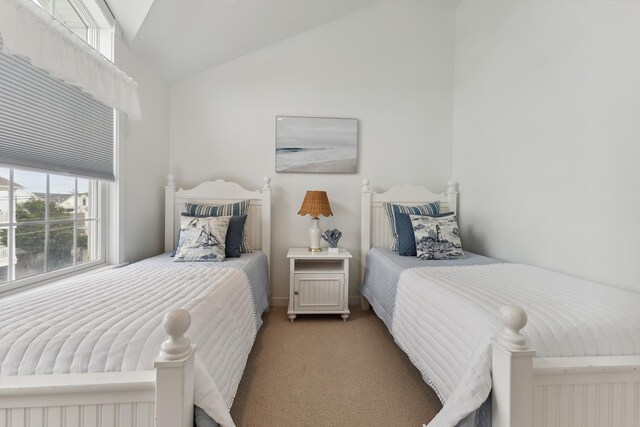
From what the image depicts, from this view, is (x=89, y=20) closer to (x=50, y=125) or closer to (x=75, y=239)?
(x=50, y=125)

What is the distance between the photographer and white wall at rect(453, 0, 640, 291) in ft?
4.27

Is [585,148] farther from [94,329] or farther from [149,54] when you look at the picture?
[149,54]

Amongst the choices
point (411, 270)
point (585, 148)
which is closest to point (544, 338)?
point (411, 270)

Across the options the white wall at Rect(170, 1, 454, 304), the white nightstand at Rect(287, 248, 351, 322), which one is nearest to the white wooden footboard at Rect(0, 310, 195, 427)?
the white nightstand at Rect(287, 248, 351, 322)

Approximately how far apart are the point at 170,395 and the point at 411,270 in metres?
1.35

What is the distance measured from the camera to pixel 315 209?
2324 mm

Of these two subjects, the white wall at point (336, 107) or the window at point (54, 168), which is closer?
the window at point (54, 168)

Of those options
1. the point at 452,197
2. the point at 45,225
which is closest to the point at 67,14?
the point at 45,225

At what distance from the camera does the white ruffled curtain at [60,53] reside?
1090 millimetres

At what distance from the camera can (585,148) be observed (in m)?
1.47

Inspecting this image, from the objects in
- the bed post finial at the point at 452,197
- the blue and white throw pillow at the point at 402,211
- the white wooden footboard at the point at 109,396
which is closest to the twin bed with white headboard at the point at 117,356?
the white wooden footboard at the point at 109,396

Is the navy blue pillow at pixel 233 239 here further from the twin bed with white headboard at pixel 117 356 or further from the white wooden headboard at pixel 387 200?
the white wooden headboard at pixel 387 200

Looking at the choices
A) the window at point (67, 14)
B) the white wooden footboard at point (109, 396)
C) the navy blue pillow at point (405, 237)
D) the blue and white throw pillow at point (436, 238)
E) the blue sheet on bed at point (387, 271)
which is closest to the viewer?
the white wooden footboard at point (109, 396)

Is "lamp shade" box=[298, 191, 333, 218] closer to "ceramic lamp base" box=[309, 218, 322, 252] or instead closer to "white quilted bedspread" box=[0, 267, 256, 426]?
"ceramic lamp base" box=[309, 218, 322, 252]
